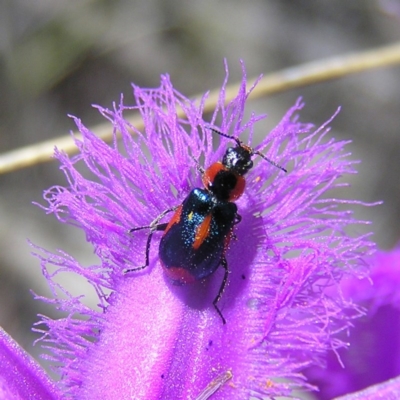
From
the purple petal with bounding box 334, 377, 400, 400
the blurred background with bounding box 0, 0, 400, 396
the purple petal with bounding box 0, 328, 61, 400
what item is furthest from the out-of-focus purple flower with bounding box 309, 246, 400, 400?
the blurred background with bounding box 0, 0, 400, 396

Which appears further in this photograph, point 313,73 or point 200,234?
point 313,73

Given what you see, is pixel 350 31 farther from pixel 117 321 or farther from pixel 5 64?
pixel 117 321

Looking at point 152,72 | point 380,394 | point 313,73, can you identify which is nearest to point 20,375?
point 380,394

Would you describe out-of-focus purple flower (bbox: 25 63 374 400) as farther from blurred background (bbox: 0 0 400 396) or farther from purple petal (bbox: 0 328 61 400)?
blurred background (bbox: 0 0 400 396)

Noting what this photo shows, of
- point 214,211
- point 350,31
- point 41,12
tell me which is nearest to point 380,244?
point 350,31

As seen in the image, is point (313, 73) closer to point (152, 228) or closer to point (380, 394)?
point (152, 228)
